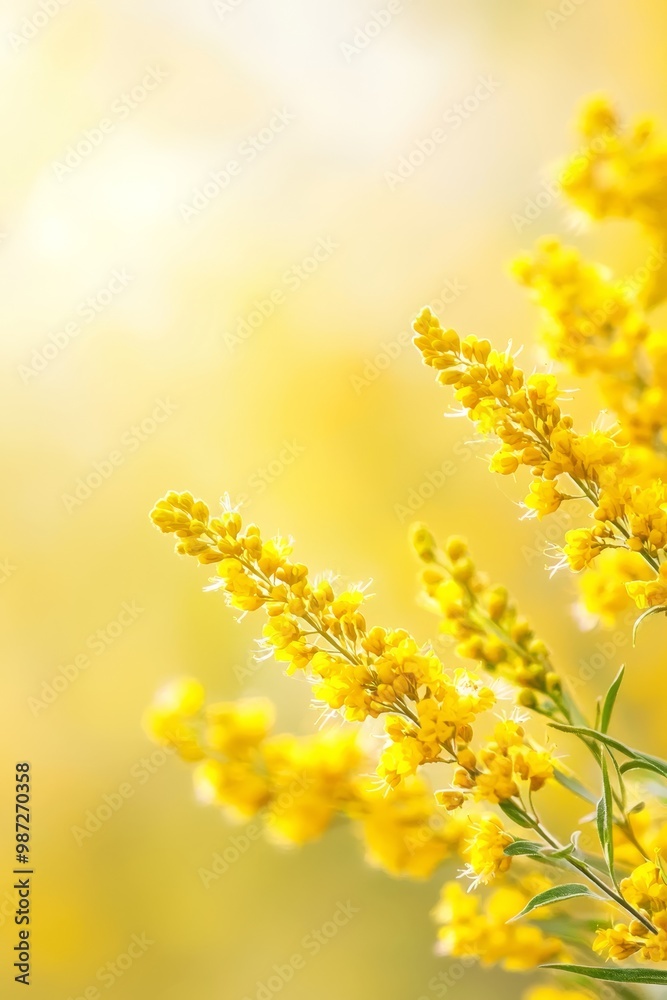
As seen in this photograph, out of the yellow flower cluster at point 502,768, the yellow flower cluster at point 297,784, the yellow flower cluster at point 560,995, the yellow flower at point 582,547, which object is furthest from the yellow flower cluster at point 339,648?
the yellow flower cluster at point 560,995

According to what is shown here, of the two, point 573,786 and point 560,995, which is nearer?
point 573,786

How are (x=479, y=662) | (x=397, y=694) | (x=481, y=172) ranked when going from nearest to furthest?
(x=397, y=694) < (x=479, y=662) < (x=481, y=172)

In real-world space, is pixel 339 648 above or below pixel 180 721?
above

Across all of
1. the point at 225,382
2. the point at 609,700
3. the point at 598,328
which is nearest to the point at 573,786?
the point at 609,700

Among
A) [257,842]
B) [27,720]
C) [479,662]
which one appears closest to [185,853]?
[257,842]

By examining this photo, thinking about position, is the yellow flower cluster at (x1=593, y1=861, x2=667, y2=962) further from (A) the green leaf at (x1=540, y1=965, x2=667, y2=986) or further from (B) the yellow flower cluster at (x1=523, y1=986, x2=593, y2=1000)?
(B) the yellow flower cluster at (x1=523, y1=986, x2=593, y2=1000)

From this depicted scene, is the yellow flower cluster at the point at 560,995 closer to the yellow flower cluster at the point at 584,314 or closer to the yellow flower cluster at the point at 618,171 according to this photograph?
the yellow flower cluster at the point at 584,314

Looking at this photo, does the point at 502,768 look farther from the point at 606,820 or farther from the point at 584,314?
the point at 584,314

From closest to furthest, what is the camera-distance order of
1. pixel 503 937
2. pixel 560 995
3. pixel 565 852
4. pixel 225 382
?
pixel 565 852, pixel 503 937, pixel 560 995, pixel 225 382

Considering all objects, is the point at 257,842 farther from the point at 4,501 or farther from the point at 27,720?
the point at 4,501
